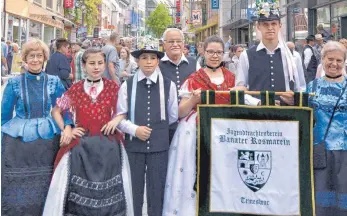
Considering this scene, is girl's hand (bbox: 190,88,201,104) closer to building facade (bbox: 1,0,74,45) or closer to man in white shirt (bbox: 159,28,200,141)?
man in white shirt (bbox: 159,28,200,141)

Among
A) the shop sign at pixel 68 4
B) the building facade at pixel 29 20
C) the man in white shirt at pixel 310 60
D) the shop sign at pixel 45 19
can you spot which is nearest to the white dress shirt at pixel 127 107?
the man in white shirt at pixel 310 60

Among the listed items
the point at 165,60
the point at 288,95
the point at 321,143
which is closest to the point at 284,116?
the point at 288,95

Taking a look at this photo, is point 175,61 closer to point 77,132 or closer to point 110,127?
point 110,127

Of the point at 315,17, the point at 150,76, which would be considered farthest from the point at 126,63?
the point at 315,17

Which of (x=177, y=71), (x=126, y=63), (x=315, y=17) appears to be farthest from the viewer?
(x=315, y=17)

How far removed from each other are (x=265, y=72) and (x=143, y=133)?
112 cm

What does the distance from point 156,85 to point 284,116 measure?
1027 mm

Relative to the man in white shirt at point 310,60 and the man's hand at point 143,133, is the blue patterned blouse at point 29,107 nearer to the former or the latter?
the man's hand at point 143,133

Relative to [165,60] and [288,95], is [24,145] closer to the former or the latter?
[165,60]

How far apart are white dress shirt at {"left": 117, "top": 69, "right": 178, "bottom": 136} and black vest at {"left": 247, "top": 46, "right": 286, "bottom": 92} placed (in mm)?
641

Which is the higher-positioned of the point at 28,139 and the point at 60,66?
the point at 60,66

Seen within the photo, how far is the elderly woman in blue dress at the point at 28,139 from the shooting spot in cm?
321

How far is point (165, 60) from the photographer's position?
A: 12.6 ft

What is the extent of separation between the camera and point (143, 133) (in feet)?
10.3
